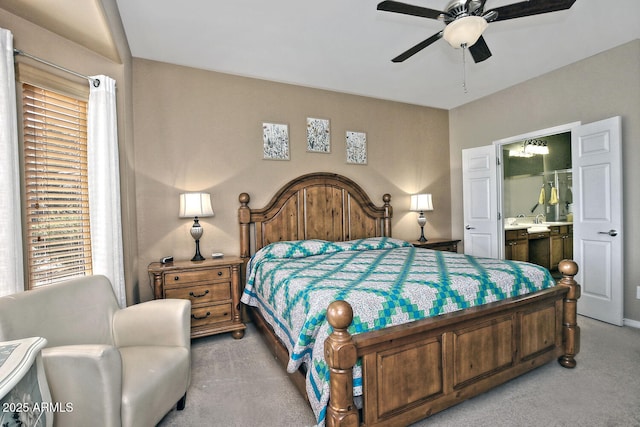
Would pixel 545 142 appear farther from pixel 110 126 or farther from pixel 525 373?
pixel 110 126

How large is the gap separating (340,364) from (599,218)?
3442mm

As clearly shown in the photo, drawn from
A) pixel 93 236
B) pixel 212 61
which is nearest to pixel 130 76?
pixel 212 61

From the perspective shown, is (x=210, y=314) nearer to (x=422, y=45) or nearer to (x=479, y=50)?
(x=422, y=45)

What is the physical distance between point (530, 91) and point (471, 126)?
2.90 ft

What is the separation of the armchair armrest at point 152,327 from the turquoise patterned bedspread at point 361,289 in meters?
0.63

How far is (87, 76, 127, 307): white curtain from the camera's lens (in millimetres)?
2336

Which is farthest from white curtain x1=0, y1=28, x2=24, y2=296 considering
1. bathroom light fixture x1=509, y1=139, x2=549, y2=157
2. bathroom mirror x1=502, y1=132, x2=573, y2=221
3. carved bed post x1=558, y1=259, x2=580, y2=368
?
bathroom light fixture x1=509, y1=139, x2=549, y2=157

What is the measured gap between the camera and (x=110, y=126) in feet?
7.86

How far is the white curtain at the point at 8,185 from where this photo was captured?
1.63 metres

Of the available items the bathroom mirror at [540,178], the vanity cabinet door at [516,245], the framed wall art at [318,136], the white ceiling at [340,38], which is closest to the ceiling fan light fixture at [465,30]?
the white ceiling at [340,38]

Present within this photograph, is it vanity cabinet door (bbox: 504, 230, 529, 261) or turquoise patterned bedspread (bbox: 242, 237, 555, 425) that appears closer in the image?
turquoise patterned bedspread (bbox: 242, 237, 555, 425)

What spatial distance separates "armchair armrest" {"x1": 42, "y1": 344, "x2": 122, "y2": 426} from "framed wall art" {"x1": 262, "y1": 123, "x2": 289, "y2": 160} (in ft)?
8.81

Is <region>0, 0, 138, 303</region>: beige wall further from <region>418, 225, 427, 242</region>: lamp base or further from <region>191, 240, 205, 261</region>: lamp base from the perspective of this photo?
<region>418, 225, 427, 242</region>: lamp base

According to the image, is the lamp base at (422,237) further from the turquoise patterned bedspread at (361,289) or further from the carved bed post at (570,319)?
the carved bed post at (570,319)
